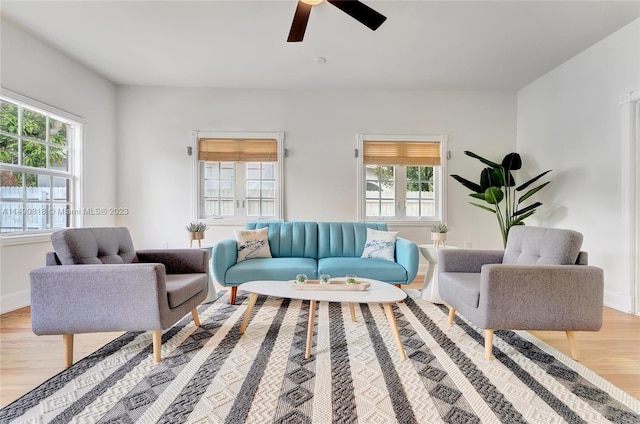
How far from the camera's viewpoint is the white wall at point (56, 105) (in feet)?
9.00

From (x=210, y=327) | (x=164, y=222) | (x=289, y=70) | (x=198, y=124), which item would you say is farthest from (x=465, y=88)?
(x=164, y=222)

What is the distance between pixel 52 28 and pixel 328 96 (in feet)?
10.2

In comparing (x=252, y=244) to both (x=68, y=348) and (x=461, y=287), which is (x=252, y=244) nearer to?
(x=68, y=348)

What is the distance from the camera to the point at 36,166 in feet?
10.3

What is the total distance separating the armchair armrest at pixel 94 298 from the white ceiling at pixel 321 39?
2.26 meters

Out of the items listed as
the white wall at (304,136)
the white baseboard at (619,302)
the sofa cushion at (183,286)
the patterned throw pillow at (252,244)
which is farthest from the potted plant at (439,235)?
the sofa cushion at (183,286)

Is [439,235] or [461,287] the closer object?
[461,287]

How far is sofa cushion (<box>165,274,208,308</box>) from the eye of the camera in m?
1.88

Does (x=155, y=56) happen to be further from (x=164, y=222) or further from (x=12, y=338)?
(x=12, y=338)

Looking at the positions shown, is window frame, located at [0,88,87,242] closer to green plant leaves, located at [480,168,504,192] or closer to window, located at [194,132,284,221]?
window, located at [194,132,284,221]

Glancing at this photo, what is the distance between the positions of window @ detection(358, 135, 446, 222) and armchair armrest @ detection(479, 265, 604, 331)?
2.52 meters

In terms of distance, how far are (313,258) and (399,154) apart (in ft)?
6.85

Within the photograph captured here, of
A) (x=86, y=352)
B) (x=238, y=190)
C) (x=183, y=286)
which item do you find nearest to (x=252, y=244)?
(x=183, y=286)

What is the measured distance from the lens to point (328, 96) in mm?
4238
